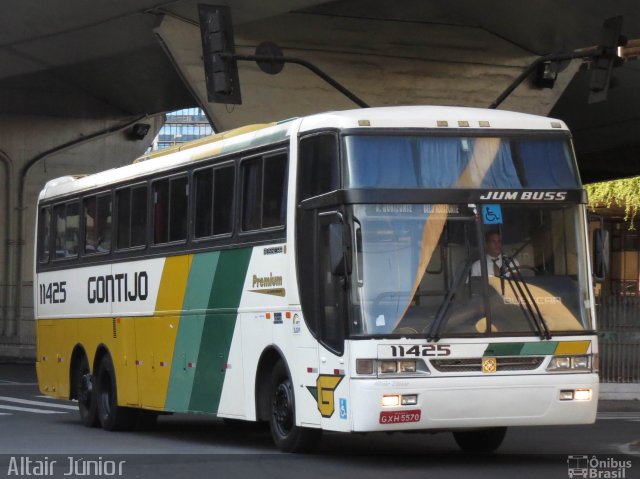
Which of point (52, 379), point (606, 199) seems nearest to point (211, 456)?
point (52, 379)

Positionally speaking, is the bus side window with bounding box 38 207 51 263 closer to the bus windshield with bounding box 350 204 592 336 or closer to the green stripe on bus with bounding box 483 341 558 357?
the bus windshield with bounding box 350 204 592 336

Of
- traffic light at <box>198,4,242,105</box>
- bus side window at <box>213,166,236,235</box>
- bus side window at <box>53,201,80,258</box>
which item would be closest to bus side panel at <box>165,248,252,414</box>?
bus side window at <box>213,166,236,235</box>

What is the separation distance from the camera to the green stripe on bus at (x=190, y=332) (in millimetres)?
16219

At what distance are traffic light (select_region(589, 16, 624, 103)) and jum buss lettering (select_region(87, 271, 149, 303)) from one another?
8.00 m

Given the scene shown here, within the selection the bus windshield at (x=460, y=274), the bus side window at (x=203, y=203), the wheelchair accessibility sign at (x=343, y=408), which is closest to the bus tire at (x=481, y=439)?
the bus windshield at (x=460, y=274)

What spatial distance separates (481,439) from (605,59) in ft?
28.9

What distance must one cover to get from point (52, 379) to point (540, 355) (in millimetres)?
10380

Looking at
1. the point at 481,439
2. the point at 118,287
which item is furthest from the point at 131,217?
the point at 481,439

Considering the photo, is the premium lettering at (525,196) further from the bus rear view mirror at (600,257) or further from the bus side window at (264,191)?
the bus side window at (264,191)

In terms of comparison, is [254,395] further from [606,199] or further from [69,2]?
A: [606,199]

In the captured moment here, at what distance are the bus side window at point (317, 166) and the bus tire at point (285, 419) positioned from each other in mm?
1841

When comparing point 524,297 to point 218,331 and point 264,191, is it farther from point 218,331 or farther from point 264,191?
point 218,331

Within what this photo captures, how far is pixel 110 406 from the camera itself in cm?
1934

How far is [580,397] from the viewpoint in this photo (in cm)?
1333
